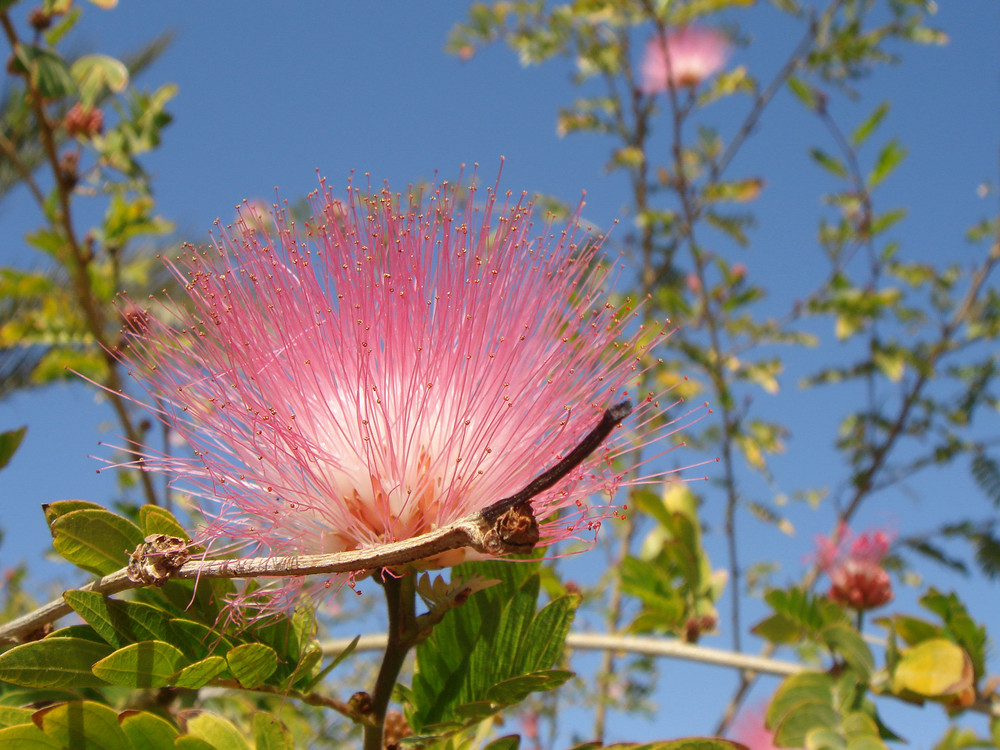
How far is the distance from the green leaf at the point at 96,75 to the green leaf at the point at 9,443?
1638mm

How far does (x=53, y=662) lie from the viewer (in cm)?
98

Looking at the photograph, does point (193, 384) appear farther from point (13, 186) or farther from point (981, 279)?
point (13, 186)

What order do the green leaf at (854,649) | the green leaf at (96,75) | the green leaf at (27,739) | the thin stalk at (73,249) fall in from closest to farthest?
the green leaf at (27,739)
the green leaf at (854,649)
the thin stalk at (73,249)
the green leaf at (96,75)

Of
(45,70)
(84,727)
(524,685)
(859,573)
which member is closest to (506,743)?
(524,685)

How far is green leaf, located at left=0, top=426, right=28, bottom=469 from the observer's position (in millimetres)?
1524

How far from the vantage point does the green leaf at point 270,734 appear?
3.65ft

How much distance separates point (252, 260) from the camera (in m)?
1.24

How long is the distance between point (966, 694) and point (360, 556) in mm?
1641

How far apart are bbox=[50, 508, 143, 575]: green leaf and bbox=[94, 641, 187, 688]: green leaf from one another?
153mm

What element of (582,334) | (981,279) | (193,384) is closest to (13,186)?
(193,384)

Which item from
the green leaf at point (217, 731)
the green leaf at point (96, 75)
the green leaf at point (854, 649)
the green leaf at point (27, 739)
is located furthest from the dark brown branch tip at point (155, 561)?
the green leaf at point (96, 75)

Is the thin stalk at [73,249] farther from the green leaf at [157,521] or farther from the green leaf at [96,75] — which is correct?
the green leaf at [157,521]

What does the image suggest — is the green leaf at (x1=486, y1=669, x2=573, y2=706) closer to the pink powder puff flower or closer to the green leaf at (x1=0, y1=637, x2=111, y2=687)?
the pink powder puff flower

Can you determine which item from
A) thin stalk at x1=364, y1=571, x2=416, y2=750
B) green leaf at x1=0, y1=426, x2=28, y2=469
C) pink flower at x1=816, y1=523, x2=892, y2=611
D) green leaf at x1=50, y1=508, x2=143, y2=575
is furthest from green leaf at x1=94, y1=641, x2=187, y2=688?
pink flower at x1=816, y1=523, x2=892, y2=611
